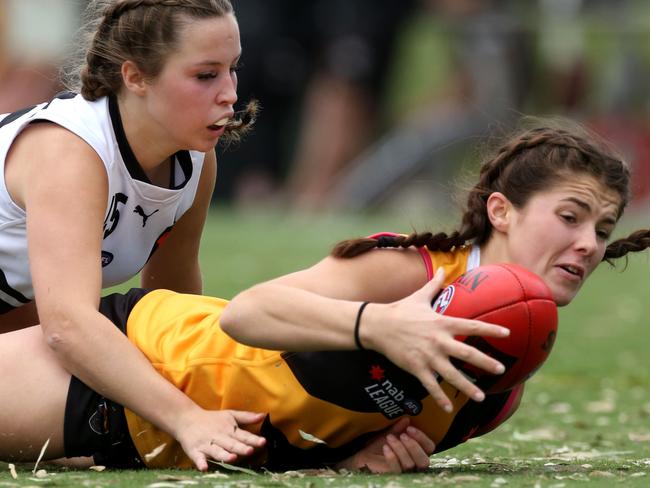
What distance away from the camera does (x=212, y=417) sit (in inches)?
169

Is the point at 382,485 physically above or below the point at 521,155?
below

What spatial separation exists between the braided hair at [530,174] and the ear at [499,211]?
0.02m

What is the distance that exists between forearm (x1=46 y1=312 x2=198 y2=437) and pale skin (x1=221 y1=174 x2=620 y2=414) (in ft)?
1.21

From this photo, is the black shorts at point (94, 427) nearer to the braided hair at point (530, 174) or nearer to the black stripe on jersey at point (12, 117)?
the braided hair at point (530, 174)

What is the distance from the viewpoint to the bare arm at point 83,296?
4.28 m

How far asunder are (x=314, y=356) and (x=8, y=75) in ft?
40.9

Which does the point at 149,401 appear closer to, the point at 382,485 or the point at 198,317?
the point at 198,317

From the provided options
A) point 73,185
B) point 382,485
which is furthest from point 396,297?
point 73,185

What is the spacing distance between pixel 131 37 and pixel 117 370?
1125 millimetres

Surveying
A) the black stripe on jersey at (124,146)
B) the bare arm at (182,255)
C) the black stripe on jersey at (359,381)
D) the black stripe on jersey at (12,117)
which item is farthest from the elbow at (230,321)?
the bare arm at (182,255)

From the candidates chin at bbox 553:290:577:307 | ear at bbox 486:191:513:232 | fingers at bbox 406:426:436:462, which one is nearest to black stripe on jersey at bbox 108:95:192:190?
ear at bbox 486:191:513:232

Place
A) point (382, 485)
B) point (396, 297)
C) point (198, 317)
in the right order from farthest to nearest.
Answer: point (198, 317) → point (396, 297) → point (382, 485)

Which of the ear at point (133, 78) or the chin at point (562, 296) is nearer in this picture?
the chin at point (562, 296)

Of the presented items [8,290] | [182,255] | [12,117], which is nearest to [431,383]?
[8,290]
